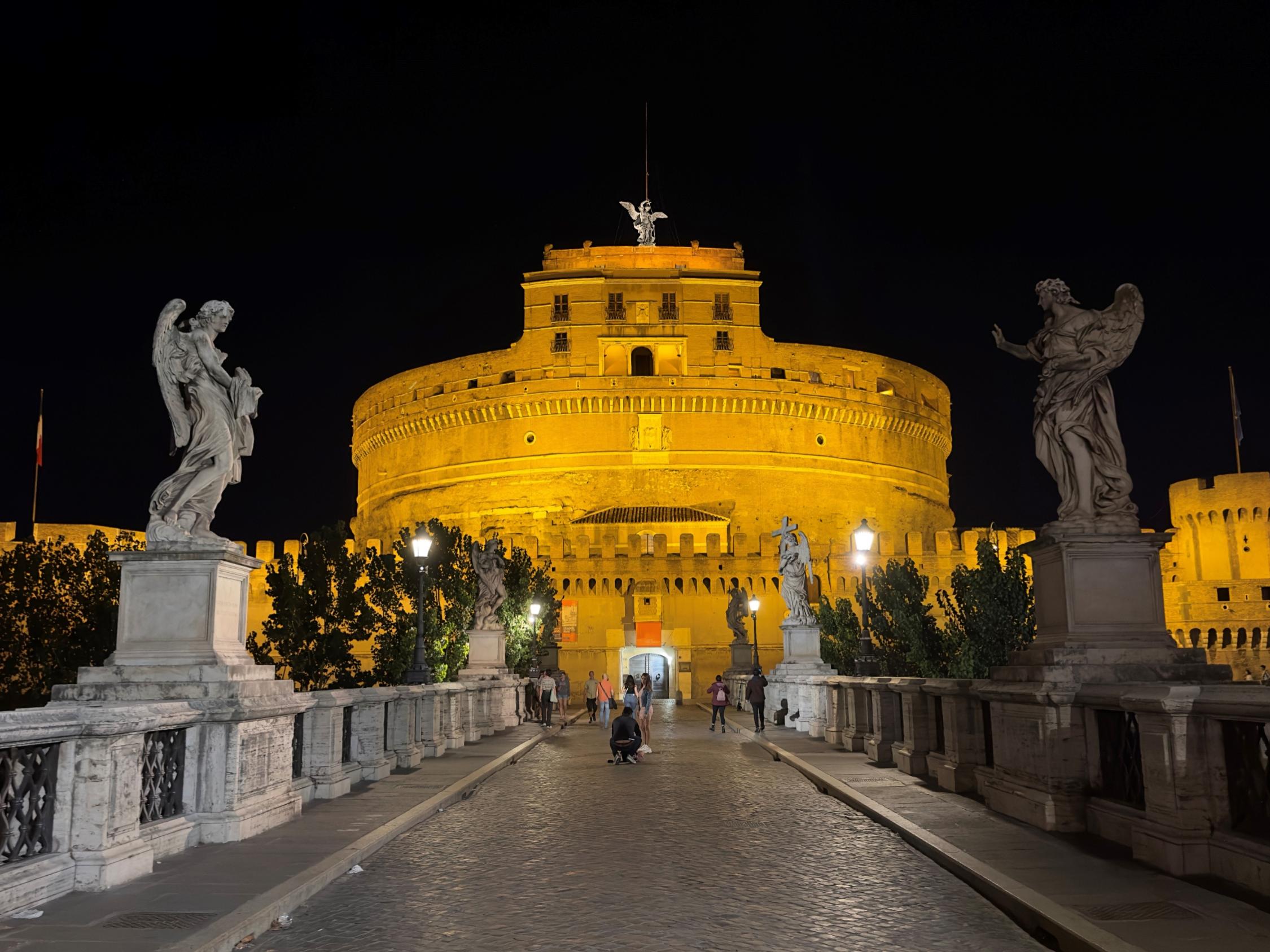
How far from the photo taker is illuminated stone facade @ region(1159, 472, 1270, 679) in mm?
53781

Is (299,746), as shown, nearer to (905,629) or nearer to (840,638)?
(905,629)

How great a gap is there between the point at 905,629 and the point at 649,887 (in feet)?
58.4

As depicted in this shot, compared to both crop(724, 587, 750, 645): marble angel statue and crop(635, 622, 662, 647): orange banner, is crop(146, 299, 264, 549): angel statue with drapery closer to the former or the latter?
crop(724, 587, 750, 645): marble angel statue

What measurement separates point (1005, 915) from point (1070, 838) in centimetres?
193

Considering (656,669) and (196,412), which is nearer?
(196,412)

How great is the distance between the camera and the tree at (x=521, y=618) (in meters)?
31.3

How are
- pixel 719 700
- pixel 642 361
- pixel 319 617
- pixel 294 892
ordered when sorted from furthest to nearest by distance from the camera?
A: pixel 642 361
pixel 319 617
pixel 719 700
pixel 294 892

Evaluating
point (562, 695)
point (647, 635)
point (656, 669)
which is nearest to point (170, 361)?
point (562, 695)

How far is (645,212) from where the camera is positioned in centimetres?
6475

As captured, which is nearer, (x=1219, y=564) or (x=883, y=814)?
(x=883, y=814)

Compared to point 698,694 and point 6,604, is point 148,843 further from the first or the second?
point 698,694

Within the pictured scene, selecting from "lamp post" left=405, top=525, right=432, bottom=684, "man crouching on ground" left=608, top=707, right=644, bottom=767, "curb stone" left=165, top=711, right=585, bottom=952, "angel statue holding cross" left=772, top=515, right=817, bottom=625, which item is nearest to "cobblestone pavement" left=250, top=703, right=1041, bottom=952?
"curb stone" left=165, top=711, right=585, bottom=952

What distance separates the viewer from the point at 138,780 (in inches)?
269

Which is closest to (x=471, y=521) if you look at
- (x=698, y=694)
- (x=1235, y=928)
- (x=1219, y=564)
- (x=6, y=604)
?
(x=698, y=694)
